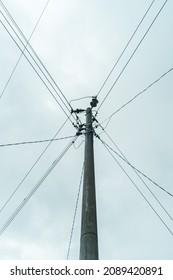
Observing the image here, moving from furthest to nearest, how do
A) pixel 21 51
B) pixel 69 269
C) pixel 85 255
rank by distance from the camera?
pixel 21 51 → pixel 69 269 → pixel 85 255

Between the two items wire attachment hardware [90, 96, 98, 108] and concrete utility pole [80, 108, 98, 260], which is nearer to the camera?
concrete utility pole [80, 108, 98, 260]

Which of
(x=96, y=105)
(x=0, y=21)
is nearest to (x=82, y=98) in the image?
(x=96, y=105)

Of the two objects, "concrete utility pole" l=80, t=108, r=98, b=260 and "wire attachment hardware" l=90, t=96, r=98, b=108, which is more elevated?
"wire attachment hardware" l=90, t=96, r=98, b=108

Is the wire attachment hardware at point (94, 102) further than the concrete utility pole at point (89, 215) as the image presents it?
Yes

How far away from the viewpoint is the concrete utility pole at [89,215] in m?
5.89

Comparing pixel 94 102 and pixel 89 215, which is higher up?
pixel 94 102

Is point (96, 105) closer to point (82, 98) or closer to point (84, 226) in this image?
point (82, 98)

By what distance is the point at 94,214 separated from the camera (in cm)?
651

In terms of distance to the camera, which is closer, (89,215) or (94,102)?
(89,215)

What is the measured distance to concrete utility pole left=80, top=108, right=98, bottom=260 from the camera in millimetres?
5891

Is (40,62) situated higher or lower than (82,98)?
higher

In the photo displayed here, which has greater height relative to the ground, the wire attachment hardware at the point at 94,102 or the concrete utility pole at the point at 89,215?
the wire attachment hardware at the point at 94,102

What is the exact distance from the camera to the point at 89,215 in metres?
6.46

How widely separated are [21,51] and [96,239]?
7.34 m
